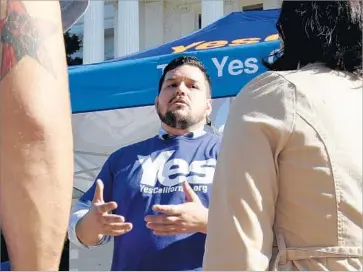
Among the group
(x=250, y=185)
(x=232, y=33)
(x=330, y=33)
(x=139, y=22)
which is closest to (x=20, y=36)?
(x=250, y=185)

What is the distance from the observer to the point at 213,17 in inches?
786

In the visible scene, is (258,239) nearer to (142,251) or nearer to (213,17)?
(142,251)

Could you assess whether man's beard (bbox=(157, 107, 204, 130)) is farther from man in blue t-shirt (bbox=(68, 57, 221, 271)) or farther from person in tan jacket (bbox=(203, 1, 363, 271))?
person in tan jacket (bbox=(203, 1, 363, 271))

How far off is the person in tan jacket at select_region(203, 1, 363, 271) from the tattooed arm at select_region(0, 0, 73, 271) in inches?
12.6

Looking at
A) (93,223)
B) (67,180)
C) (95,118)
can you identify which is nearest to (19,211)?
(67,180)

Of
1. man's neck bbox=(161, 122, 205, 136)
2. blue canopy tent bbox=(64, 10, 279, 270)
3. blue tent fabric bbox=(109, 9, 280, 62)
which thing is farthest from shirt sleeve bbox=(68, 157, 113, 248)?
blue tent fabric bbox=(109, 9, 280, 62)

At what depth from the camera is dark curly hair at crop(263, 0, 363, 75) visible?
1.26 m

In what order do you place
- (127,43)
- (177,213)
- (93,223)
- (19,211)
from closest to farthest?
(19,211)
(177,213)
(93,223)
(127,43)

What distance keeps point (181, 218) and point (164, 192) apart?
269 mm

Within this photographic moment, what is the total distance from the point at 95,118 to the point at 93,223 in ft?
8.79

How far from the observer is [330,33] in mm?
1260

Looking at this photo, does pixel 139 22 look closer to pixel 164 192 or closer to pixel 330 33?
pixel 164 192

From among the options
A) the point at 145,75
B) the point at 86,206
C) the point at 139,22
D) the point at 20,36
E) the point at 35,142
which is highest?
the point at 20,36

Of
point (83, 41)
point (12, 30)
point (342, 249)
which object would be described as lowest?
point (83, 41)
